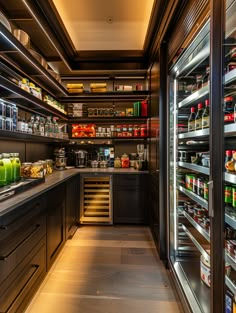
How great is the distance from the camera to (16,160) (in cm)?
239

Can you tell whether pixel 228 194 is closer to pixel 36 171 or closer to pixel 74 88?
pixel 36 171

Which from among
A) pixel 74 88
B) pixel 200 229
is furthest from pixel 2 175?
pixel 74 88

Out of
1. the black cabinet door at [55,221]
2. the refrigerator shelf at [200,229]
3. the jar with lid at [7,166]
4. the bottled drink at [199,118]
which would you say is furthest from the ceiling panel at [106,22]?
the refrigerator shelf at [200,229]

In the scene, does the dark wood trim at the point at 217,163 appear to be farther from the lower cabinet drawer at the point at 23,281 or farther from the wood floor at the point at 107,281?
the lower cabinet drawer at the point at 23,281

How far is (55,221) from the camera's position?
8.58 feet

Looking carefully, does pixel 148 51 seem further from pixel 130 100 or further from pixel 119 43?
pixel 130 100

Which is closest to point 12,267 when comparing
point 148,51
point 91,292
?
point 91,292

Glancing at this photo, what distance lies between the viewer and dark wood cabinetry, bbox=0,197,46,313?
151cm

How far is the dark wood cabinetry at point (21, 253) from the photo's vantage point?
1.51 m

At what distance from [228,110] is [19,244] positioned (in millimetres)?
1576

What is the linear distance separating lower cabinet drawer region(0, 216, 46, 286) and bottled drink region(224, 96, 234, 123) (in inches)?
57.2

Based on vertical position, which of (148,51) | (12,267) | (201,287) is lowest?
(201,287)

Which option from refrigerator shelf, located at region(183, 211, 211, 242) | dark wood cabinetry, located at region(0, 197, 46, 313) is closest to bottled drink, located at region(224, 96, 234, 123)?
refrigerator shelf, located at region(183, 211, 211, 242)

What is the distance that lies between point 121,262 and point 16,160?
157 centimetres
